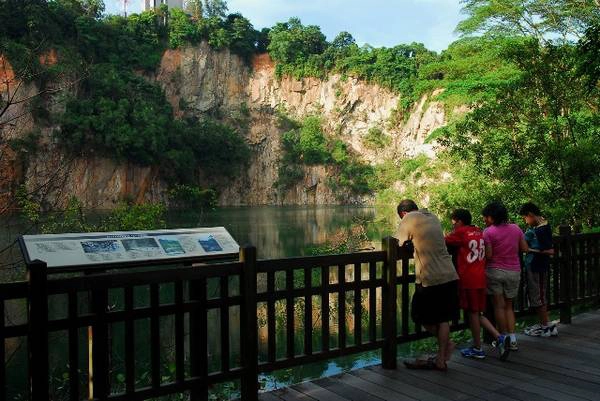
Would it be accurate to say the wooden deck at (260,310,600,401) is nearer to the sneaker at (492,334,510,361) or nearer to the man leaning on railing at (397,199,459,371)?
the sneaker at (492,334,510,361)

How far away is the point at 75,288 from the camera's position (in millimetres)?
2688

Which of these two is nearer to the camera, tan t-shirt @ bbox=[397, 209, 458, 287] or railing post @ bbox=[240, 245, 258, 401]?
railing post @ bbox=[240, 245, 258, 401]

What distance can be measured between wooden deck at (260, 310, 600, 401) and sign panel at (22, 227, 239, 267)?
1106 mm

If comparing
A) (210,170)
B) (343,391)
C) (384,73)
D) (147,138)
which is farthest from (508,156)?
(384,73)

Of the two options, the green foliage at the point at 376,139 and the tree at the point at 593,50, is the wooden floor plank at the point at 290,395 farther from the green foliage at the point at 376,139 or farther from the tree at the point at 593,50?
the green foliage at the point at 376,139

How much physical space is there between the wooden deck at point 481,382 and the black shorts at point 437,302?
39cm

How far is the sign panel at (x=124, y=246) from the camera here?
3.28 metres

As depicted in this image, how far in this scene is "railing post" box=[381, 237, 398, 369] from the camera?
385cm

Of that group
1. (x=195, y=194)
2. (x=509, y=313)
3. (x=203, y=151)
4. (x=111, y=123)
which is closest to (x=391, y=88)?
(x=203, y=151)

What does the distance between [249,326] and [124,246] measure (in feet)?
3.28

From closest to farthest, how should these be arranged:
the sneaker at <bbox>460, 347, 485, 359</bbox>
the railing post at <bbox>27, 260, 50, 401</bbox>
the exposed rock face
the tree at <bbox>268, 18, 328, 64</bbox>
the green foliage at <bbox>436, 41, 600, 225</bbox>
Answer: the railing post at <bbox>27, 260, 50, 401</bbox> → the sneaker at <bbox>460, 347, 485, 359</bbox> → the green foliage at <bbox>436, 41, 600, 225</bbox> → the exposed rock face → the tree at <bbox>268, 18, 328, 64</bbox>

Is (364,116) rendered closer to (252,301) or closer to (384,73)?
(384,73)

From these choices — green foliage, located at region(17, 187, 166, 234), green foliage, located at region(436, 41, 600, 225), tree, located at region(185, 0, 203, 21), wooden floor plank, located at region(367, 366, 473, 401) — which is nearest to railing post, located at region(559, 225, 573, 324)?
wooden floor plank, located at region(367, 366, 473, 401)

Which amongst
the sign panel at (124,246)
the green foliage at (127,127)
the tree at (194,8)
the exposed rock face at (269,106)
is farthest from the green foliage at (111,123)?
the sign panel at (124,246)
